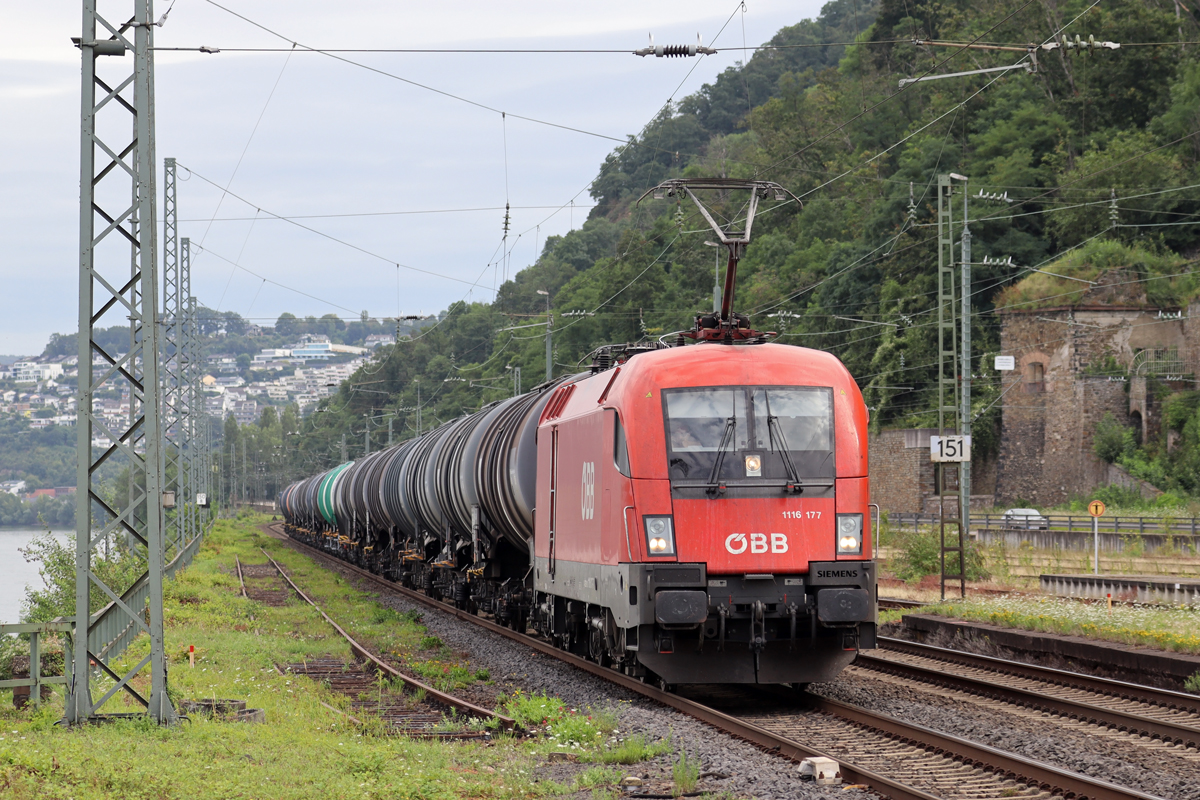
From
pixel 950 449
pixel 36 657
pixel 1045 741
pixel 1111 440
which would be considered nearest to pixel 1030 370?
pixel 1111 440

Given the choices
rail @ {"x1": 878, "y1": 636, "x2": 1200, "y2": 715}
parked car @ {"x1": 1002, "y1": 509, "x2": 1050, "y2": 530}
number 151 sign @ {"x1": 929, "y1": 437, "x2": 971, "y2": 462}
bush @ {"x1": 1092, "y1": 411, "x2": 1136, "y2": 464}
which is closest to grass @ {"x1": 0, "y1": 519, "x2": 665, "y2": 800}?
rail @ {"x1": 878, "y1": 636, "x2": 1200, "y2": 715}

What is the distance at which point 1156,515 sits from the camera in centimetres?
4516

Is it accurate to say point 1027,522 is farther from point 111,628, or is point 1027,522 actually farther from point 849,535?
point 111,628

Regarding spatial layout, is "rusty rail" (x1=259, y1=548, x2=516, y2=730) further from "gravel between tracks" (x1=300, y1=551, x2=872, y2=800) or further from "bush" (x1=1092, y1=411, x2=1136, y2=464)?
"bush" (x1=1092, y1=411, x2=1136, y2=464)

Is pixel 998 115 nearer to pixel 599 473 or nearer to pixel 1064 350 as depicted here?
pixel 1064 350

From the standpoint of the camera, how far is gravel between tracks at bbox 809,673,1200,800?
8977 mm

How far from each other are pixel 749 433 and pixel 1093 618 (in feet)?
28.5

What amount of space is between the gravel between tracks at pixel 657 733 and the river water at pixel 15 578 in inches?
394

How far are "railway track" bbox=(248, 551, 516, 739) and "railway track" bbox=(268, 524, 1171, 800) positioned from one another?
2.03 metres

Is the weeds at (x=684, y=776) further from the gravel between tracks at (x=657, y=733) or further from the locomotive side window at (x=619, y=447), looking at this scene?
the locomotive side window at (x=619, y=447)

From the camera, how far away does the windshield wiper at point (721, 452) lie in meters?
12.2

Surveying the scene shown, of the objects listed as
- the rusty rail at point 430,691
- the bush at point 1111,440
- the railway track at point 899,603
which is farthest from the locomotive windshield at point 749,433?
the bush at point 1111,440

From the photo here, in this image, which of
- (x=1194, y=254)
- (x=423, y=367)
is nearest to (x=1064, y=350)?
(x=1194, y=254)

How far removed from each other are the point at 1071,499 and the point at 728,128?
3986 inches
